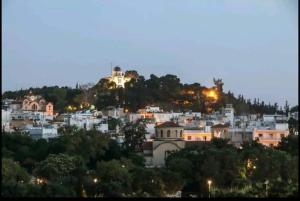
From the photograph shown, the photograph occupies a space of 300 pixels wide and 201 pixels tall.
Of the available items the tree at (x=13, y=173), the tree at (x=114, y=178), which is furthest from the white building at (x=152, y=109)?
the tree at (x=13, y=173)

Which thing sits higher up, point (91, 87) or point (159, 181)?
point (91, 87)

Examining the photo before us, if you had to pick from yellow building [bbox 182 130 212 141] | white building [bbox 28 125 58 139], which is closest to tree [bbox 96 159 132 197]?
white building [bbox 28 125 58 139]

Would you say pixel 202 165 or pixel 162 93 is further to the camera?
pixel 162 93

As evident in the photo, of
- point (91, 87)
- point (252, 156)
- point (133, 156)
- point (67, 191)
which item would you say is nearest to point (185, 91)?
point (91, 87)

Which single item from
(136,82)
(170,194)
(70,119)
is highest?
(136,82)

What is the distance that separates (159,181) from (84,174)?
106 cm

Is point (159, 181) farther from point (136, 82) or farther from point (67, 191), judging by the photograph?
point (136, 82)

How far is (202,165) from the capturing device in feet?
35.4

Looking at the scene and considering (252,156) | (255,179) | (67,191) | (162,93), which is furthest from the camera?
(162,93)

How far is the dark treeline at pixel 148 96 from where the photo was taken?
91.5ft

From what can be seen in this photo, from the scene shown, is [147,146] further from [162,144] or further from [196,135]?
[196,135]

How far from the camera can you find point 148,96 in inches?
1103

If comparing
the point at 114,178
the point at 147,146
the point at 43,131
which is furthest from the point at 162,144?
the point at 114,178

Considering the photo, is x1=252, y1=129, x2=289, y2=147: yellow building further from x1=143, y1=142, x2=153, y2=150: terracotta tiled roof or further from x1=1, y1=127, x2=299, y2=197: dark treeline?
x1=1, y1=127, x2=299, y2=197: dark treeline
